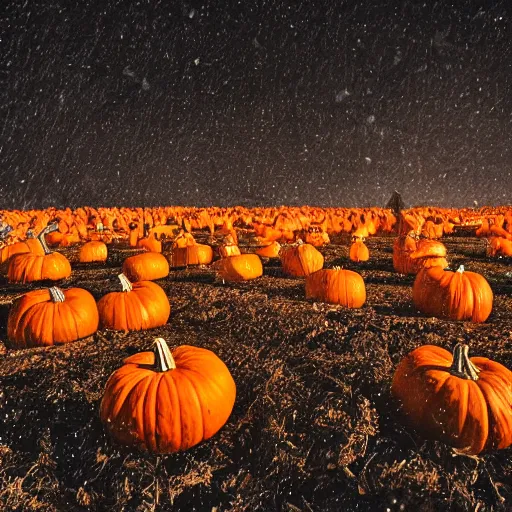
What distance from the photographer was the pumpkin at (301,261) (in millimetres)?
5832

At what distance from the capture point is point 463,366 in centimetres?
216

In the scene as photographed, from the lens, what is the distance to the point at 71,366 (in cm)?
285

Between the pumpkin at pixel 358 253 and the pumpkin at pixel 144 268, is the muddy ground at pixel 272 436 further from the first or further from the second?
the pumpkin at pixel 358 253

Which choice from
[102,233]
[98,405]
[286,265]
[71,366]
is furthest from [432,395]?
[102,233]

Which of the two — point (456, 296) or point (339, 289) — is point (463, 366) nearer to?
point (456, 296)

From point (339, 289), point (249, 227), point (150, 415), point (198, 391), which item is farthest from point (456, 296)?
point (249, 227)

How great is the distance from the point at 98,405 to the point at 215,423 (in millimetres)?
855

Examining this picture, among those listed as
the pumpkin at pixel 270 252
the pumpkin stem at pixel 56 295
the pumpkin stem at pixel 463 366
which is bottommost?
the pumpkin at pixel 270 252

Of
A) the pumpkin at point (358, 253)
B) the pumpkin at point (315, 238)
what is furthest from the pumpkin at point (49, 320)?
the pumpkin at point (315, 238)

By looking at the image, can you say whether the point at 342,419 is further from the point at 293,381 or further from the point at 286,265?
the point at 286,265

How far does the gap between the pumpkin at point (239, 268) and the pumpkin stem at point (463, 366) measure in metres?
3.54

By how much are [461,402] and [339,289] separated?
216cm

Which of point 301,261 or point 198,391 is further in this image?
point 301,261

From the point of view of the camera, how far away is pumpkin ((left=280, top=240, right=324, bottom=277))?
583 cm
